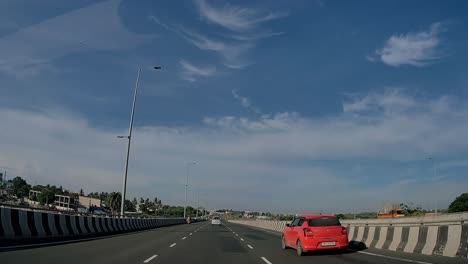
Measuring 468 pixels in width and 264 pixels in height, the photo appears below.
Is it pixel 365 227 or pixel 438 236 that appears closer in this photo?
pixel 438 236

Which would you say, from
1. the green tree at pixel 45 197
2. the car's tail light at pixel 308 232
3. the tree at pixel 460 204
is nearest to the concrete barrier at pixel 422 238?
the car's tail light at pixel 308 232

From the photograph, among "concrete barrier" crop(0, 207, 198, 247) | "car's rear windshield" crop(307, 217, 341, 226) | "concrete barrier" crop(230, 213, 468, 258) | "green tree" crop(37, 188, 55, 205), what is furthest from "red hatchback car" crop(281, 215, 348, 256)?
"green tree" crop(37, 188, 55, 205)

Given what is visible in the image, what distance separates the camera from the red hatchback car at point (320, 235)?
54.4 ft

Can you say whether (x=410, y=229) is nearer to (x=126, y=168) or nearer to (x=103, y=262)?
(x=103, y=262)

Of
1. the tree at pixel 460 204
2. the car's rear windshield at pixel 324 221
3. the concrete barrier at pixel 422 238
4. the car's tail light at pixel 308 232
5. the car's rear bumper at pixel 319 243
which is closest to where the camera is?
the concrete barrier at pixel 422 238

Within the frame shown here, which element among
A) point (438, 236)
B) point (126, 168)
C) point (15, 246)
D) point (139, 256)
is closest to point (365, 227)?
point (438, 236)

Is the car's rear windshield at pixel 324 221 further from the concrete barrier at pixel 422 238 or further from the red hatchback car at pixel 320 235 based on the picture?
the concrete barrier at pixel 422 238

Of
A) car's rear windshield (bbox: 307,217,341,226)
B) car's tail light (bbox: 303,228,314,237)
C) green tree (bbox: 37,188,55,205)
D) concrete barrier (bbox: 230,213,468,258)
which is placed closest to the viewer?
concrete barrier (bbox: 230,213,468,258)

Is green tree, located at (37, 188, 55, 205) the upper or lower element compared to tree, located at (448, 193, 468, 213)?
upper

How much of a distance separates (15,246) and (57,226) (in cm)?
603

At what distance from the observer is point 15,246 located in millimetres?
15398

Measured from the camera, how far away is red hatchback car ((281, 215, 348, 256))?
16594 mm

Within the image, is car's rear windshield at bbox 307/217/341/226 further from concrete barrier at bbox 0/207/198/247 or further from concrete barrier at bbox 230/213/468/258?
concrete barrier at bbox 0/207/198/247

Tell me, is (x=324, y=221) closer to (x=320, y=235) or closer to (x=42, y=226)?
(x=320, y=235)
